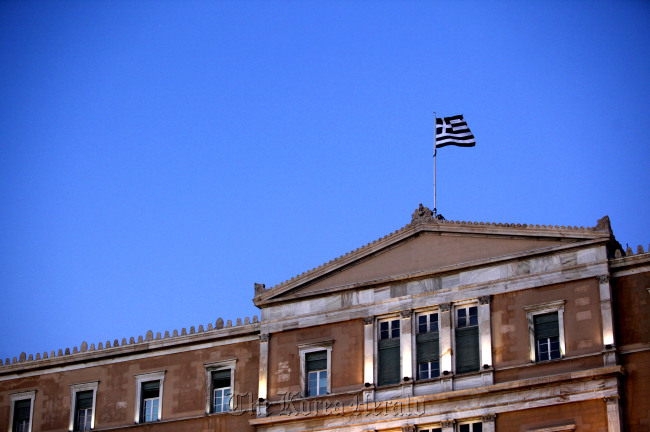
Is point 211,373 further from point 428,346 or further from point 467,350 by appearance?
point 467,350

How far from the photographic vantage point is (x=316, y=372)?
5250cm

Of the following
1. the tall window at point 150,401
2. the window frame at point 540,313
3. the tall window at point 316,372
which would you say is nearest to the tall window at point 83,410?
the tall window at point 150,401

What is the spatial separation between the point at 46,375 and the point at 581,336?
82.6 ft

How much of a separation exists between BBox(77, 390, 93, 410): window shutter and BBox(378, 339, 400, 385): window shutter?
14.5m

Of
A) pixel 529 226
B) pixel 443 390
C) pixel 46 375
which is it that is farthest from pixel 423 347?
pixel 46 375

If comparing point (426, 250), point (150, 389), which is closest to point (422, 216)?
point (426, 250)

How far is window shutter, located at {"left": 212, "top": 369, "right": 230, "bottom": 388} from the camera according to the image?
54.8 metres

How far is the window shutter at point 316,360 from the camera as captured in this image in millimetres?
52469

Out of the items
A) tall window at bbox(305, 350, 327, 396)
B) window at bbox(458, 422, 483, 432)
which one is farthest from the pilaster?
window at bbox(458, 422, 483, 432)

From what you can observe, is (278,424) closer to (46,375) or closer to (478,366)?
(478,366)

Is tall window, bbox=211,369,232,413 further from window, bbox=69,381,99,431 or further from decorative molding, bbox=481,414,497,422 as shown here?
decorative molding, bbox=481,414,497,422

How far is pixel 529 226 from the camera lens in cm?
4941

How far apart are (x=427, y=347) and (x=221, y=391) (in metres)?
9.75

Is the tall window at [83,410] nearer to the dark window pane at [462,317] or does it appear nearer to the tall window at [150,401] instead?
the tall window at [150,401]
